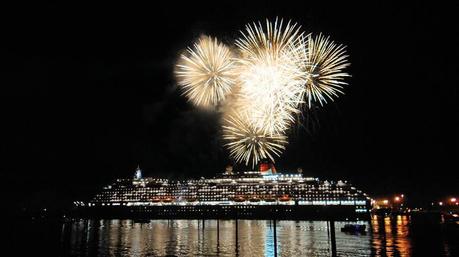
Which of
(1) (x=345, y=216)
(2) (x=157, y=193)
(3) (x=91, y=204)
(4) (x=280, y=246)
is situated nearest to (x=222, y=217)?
(2) (x=157, y=193)

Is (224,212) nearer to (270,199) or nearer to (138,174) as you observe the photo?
(270,199)

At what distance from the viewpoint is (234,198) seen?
74.1 meters

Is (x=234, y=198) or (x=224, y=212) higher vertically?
(x=234, y=198)

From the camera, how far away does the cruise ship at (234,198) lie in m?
67.9

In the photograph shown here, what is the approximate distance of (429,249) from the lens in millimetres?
23406

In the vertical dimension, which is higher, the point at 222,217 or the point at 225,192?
the point at 225,192

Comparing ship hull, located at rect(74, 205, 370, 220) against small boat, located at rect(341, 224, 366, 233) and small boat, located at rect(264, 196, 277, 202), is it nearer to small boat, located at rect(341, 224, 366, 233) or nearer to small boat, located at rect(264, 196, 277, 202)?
small boat, located at rect(264, 196, 277, 202)

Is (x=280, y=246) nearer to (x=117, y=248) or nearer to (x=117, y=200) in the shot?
(x=117, y=248)

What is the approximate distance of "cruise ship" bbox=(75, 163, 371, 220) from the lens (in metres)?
67.9

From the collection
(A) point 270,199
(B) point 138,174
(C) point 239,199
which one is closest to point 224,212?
(C) point 239,199

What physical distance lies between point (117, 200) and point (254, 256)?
69.3 m

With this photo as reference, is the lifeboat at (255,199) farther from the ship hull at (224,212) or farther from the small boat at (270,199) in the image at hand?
the small boat at (270,199)

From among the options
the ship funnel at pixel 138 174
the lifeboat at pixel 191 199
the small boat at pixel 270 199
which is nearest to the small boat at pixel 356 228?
the small boat at pixel 270 199

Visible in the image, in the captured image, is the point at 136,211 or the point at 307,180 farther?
the point at 136,211
